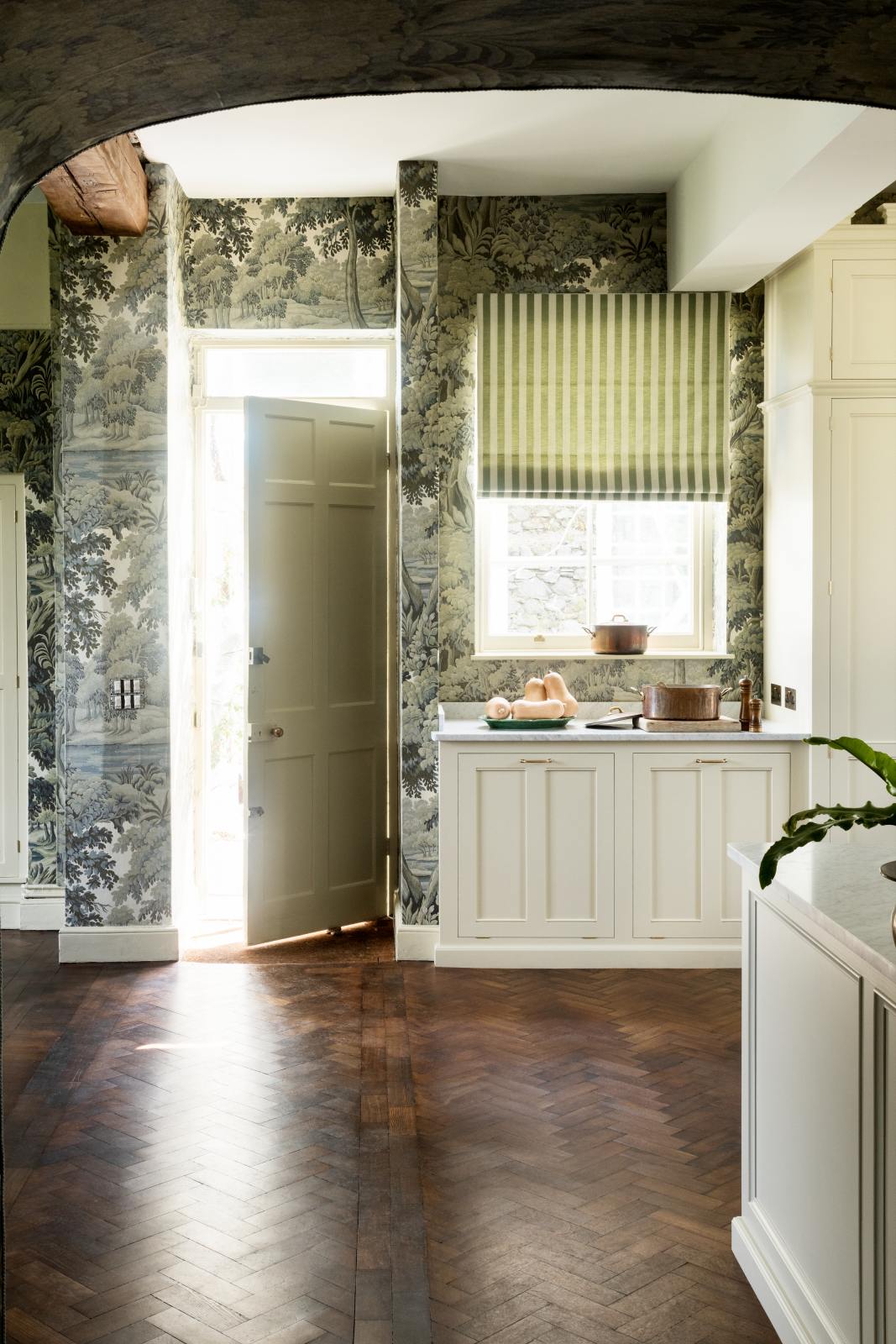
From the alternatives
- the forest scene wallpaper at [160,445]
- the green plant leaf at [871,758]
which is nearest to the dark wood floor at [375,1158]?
the forest scene wallpaper at [160,445]

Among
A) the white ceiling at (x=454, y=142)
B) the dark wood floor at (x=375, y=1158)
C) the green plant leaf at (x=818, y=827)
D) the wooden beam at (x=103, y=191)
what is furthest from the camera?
the white ceiling at (x=454, y=142)

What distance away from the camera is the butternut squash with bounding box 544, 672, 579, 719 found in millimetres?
5336

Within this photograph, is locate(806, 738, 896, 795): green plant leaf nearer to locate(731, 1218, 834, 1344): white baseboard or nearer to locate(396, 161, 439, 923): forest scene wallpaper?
locate(731, 1218, 834, 1344): white baseboard

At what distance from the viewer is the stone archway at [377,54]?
5.85 ft

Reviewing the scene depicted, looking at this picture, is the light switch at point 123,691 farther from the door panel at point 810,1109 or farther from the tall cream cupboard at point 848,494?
the door panel at point 810,1109

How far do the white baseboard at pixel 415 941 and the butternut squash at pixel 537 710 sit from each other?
0.99m

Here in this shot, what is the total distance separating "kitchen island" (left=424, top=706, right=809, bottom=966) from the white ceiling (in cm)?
242

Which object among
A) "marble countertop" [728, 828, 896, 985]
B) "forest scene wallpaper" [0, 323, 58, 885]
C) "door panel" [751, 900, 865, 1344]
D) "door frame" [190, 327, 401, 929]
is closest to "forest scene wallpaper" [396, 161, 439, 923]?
"door frame" [190, 327, 401, 929]

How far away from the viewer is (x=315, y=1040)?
169 inches

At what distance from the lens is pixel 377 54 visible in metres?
1.87

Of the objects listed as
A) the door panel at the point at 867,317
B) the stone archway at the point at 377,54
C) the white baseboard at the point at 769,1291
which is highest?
the door panel at the point at 867,317

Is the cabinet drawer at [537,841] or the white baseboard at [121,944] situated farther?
the white baseboard at [121,944]

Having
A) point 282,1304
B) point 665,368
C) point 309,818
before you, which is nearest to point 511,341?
point 665,368

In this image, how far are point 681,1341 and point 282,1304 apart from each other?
0.84m
